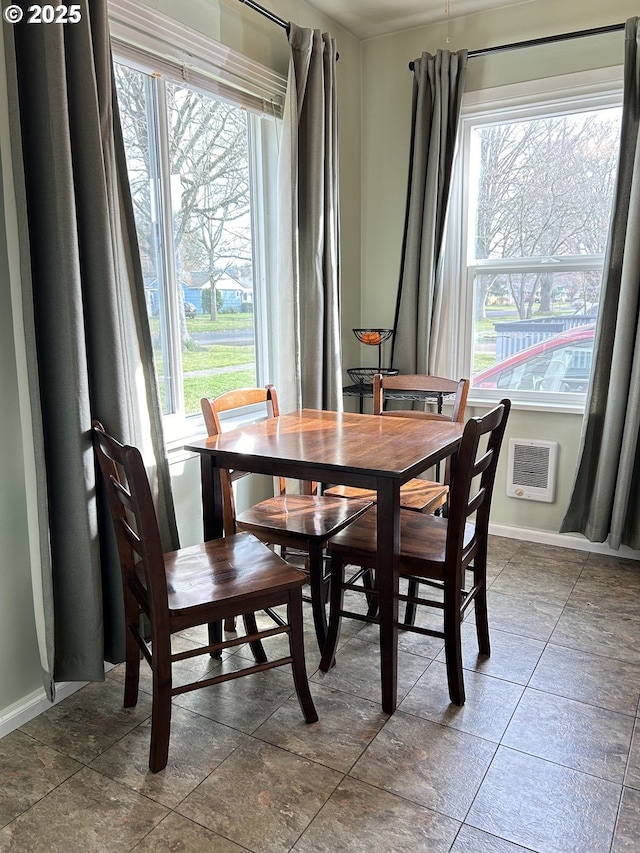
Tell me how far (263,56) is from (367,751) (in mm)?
2758

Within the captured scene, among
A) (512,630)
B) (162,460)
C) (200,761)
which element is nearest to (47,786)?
(200,761)

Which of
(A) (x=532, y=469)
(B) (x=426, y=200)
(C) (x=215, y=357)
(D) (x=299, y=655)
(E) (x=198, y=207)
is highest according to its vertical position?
(B) (x=426, y=200)

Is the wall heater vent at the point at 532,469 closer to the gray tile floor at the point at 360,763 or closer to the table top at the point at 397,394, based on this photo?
the table top at the point at 397,394

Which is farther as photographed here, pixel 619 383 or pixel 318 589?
pixel 619 383

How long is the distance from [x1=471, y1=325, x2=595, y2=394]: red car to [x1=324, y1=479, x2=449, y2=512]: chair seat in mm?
975

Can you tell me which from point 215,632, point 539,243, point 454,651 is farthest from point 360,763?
point 539,243

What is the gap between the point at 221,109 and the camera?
278 centimetres

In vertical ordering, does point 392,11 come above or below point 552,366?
above

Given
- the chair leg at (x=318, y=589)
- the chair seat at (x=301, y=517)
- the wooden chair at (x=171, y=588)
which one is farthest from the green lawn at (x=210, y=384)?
the chair leg at (x=318, y=589)

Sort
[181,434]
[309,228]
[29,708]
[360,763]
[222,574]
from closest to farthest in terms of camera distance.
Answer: [360,763], [222,574], [29,708], [181,434], [309,228]

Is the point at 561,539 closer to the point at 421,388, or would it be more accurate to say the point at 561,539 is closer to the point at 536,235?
the point at 421,388

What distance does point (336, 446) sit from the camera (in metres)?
2.10

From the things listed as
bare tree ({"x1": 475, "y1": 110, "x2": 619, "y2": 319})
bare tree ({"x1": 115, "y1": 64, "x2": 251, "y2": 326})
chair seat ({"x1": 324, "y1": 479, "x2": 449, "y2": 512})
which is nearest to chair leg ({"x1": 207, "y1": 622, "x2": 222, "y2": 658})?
chair seat ({"x1": 324, "y1": 479, "x2": 449, "y2": 512})

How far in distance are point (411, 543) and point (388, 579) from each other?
8.4 inches
